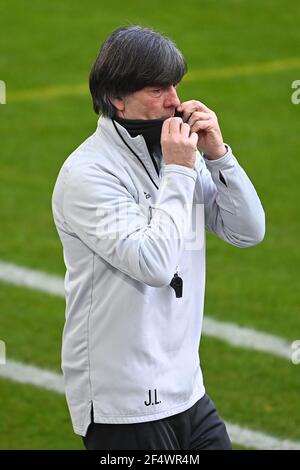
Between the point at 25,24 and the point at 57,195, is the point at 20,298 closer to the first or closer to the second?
the point at 57,195

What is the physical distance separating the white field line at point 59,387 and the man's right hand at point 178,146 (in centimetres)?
234

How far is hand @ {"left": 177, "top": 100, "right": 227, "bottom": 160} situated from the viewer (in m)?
3.82

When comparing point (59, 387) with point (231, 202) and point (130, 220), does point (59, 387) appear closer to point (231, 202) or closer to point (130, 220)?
point (231, 202)

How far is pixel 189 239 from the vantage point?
3943mm

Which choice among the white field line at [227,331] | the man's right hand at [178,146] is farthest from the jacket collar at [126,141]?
the white field line at [227,331]

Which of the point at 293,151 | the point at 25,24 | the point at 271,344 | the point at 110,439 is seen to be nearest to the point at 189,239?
the point at 110,439

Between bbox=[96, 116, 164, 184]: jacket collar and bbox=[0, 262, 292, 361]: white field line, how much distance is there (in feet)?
Result: 9.84

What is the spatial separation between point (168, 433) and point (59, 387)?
2.44 meters

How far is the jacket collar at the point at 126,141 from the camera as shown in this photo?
12.5ft

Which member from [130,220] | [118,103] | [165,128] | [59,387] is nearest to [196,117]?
[165,128]

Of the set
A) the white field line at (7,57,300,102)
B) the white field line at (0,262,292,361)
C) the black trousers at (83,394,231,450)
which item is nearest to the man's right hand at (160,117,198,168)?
the black trousers at (83,394,231,450)

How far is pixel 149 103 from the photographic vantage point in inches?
149

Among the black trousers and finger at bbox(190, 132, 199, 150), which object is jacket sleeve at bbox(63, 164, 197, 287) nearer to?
finger at bbox(190, 132, 199, 150)
